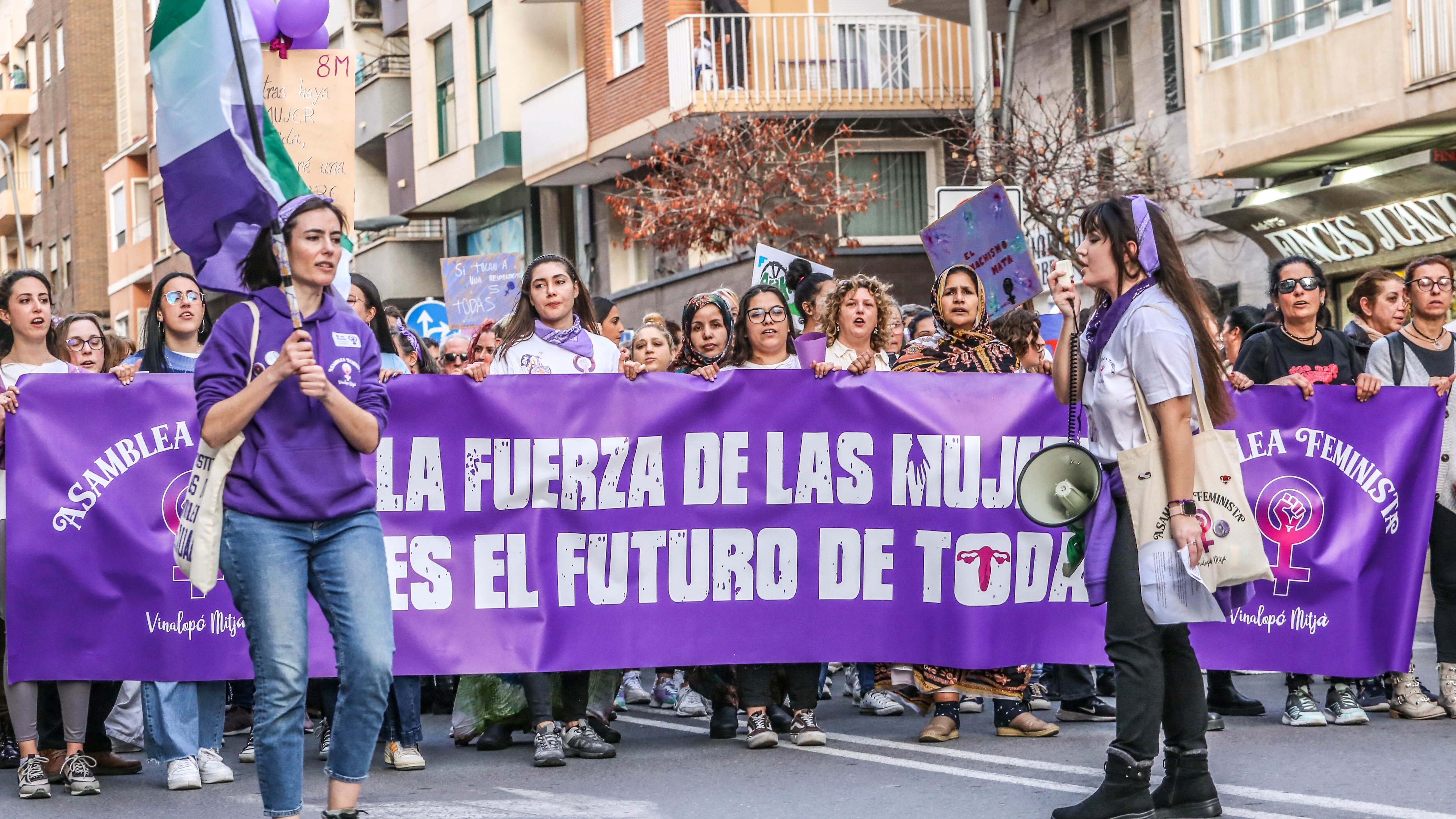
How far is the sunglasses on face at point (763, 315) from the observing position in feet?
29.2

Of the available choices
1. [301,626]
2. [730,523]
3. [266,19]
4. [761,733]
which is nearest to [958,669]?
[761,733]

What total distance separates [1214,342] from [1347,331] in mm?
3637

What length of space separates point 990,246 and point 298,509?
5.38 meters

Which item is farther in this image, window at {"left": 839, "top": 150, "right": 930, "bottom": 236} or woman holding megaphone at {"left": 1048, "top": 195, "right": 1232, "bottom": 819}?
window at {"left": 839, "top": 150, "right": 930, "bottom": 236}

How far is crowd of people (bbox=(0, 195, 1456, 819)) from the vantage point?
580 cm

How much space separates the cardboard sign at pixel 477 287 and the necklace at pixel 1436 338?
12.8 m

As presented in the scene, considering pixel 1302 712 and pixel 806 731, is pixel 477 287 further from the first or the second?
pixel 1302 712

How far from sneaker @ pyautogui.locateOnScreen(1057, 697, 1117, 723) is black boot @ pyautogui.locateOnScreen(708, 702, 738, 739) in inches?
57.3

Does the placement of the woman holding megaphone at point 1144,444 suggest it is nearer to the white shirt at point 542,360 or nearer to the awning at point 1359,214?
the white shirt at point 542,360

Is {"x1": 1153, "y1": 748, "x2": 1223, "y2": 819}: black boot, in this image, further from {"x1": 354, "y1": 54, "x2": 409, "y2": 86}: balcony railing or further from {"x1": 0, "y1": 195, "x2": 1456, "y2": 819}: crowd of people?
{"x1": 354, "y1": 54, "x2": 409, "y2": 86}: balcony railing

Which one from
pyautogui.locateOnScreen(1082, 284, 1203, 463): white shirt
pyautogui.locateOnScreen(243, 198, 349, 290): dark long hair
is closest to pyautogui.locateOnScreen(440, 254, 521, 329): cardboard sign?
pyautogui.locateOnScreen(243, 198, 349, 290): dark long hair

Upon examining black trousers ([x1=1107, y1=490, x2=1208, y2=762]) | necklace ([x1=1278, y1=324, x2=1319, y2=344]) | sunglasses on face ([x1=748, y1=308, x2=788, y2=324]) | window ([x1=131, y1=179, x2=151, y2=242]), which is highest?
window ([x1=131, y1=179, x2=151, y2=242])

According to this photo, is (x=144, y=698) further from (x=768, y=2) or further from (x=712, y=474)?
(x=768, y=2)

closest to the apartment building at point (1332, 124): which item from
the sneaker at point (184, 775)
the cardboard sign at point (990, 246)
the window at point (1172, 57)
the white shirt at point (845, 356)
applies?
the window at point (1172, 57)
